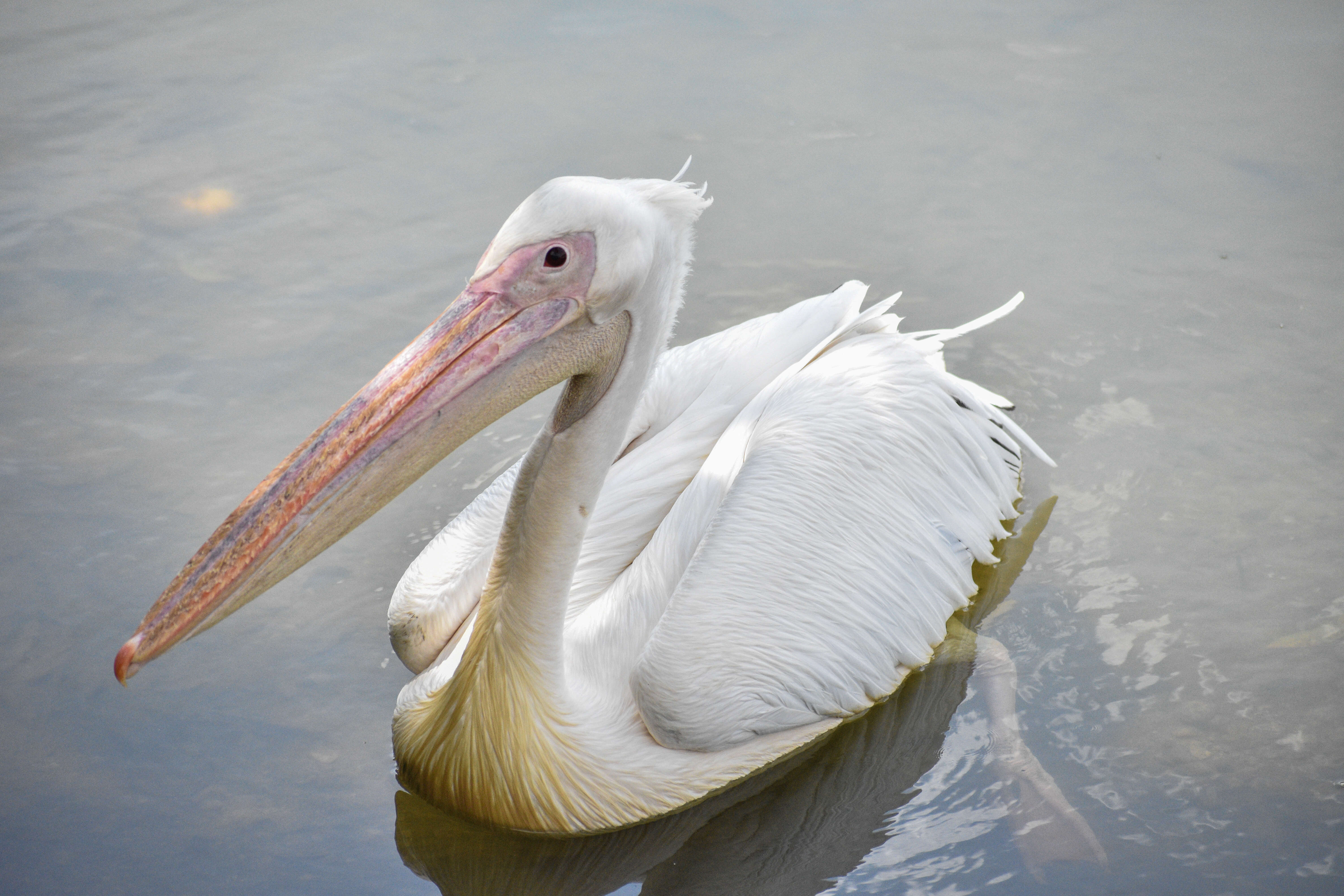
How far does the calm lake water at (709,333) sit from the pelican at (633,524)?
0.23 m

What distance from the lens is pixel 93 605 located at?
11.1 ft

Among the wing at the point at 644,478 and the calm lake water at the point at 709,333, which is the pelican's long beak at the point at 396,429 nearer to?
the wing at the point at 644,478

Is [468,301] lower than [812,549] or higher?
higher

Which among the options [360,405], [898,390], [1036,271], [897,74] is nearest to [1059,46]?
[897,74]

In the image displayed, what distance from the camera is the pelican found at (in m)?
2.20

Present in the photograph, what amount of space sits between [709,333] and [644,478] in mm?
1350

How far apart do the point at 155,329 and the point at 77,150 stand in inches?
60.4

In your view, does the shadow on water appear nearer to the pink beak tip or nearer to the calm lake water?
the calm lake water

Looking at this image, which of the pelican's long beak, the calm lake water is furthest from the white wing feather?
the pelican's long beak

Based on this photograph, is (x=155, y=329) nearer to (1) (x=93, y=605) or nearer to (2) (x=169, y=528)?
(2) (x=169, y=528)

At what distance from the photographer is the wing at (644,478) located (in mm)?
2920

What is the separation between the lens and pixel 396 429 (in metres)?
2.17

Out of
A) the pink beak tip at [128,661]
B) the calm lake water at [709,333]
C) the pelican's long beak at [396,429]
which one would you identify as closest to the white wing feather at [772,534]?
the calm lake water at [709,333]

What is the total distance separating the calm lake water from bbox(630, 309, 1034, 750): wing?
26 cm
